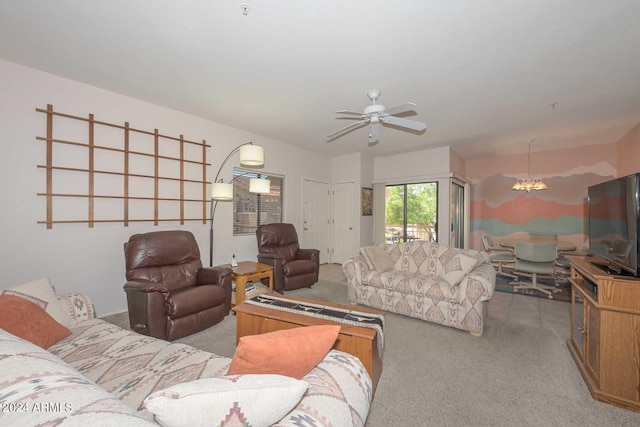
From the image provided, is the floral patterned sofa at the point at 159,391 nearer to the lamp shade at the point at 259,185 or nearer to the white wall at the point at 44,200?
the white wall at the point at 44,200

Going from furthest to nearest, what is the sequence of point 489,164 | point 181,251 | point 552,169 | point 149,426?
point 489,164 → point 552,169 → point 181,251 → point 149,426

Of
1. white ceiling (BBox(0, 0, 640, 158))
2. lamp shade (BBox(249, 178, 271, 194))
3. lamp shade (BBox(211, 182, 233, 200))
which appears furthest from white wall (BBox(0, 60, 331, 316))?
lamp shade (BBox(249, 178, 271, 194))

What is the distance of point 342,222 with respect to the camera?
21.7ft

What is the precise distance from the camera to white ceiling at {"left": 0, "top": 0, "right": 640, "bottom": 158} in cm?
198

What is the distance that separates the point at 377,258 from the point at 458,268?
1.05m

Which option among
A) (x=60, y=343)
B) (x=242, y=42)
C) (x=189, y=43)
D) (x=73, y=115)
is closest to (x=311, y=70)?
(x=242, y=42)

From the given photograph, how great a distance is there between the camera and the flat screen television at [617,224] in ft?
5.80

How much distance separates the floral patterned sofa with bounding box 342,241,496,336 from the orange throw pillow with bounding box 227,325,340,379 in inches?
89.7

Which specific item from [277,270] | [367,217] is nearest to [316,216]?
[367,217]

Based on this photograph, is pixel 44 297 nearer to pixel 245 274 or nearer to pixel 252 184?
pixel 245 274

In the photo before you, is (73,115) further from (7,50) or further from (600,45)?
(600,45)

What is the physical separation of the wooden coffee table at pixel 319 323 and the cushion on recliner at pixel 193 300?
0.70 meters

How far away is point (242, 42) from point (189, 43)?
18.1 inches

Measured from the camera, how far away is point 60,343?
5.38ft
